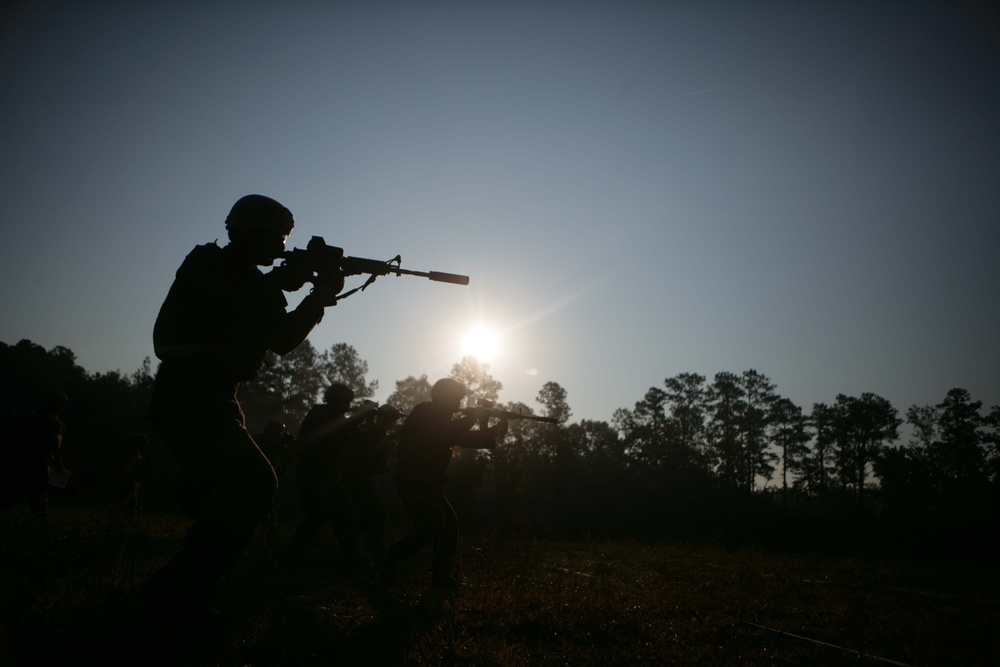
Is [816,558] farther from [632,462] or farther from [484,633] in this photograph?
[632,462]

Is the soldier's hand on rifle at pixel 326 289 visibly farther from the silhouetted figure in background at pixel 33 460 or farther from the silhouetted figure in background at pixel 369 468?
the silhouetted figure in background at pixel 33 460

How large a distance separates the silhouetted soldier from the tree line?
0.47 metres

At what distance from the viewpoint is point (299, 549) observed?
6500mm

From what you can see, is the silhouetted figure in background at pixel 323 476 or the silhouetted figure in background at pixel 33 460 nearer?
the silhouetted figure in background at pixel 323 476

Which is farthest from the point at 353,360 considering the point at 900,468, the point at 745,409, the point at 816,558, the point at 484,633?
the point at 484,633

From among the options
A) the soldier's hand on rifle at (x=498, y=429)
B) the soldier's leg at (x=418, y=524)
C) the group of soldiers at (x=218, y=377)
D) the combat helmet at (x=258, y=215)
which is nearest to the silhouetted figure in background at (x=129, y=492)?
the soldier's leg at (x=418, y=524)

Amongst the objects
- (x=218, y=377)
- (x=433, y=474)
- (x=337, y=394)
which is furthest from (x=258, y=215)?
(x=337, y=394)

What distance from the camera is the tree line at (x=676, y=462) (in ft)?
79.5

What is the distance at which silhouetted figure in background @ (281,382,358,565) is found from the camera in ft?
A: 21.5

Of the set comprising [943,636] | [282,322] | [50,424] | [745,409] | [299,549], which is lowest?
[299,549]

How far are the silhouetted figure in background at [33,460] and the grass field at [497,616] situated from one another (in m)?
1.65

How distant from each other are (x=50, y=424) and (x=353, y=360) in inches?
2301

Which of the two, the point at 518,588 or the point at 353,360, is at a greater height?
the point at 353,360

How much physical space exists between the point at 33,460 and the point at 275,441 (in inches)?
143
